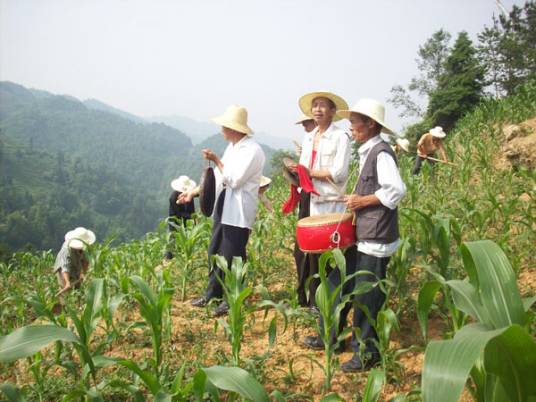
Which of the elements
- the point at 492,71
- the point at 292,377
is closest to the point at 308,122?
the point at 292,377

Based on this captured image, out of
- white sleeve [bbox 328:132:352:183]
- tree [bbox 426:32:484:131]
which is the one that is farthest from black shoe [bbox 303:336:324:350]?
tree [bbox 426:32:484:131]

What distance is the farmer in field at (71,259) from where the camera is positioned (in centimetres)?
478

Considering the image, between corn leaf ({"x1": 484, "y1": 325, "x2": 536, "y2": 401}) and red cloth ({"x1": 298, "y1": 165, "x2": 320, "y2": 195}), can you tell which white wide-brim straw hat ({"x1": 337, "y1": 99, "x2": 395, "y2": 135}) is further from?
corn leaf ({"x1": 484, "y1": 325, "x2": 536, "y2": 401})

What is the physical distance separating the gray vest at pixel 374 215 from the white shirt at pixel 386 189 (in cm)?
3

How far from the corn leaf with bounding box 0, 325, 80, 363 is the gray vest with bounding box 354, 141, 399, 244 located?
172cm

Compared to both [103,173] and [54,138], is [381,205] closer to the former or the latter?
[103,173]

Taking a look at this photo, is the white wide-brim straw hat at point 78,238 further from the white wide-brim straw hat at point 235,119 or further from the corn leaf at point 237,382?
the corn leaf at point 237,382

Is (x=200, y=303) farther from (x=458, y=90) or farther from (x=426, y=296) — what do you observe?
(x=458, y=90)

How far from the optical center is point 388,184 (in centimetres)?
235

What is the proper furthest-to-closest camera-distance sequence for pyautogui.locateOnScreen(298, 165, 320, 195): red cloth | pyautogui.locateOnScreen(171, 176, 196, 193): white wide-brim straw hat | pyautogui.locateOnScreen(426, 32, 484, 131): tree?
pyautogui.locateOnScreen(426, 32, 484, 131): tree < pyautogui.locateOnScreen(171, 176, 196, 193): white wide-brim straw hat < pyautogui.locateOnScreen(298, 165, 320, 195): red cloth

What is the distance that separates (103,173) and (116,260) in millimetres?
124235

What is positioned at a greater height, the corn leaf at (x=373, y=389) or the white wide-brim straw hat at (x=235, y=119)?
the white wide-brim straw hat at (x=235, y=119)

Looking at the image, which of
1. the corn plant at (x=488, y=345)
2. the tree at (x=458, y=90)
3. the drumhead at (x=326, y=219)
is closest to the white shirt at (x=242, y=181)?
the drumhead at (x=326, y=219)

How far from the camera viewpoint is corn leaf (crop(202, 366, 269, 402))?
1412mm
